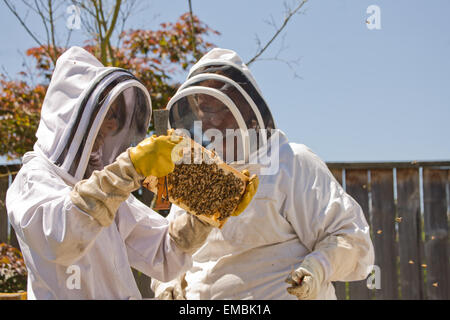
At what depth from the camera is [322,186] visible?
3354mm

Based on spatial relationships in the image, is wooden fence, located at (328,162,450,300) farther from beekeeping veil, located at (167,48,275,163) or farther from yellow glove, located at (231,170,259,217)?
yellow glove, located at (231,170,259,217)

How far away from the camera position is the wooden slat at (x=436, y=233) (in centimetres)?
582

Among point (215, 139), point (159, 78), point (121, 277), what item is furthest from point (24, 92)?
point (121, 277)

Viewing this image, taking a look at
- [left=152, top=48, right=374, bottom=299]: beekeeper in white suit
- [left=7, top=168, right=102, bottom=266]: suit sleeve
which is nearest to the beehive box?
[left=7, top=168, right=102, bottom=266]: suit sleeve

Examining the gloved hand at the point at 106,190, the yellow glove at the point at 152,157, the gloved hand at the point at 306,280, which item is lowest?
the gloved hand at the point at 306,280

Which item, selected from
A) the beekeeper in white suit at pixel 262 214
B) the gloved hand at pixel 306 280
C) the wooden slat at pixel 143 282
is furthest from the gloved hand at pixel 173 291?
the wooden slat at pixel 143 282

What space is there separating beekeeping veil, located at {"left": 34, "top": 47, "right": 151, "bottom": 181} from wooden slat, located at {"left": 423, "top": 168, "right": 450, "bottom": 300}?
4.05 meters

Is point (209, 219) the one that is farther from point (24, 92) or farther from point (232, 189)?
point (24, 92)

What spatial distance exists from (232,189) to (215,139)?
686 mm

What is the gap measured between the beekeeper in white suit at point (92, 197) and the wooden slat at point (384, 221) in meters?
3.54

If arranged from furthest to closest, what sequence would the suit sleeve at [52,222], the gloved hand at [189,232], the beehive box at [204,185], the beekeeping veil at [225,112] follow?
the beekeeping veil at [225,112] → the gloved hand at [189,232] → the beehive box at [204,185] → the suit sleeve at [52,222]

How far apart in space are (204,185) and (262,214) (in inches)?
31.2

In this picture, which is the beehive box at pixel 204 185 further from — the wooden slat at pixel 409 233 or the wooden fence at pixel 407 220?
the wooden slat at pixel 409 233

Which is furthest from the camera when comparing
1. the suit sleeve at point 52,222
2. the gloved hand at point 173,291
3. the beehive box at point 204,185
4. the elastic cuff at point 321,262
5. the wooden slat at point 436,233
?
the wooden slat at point 436,233
